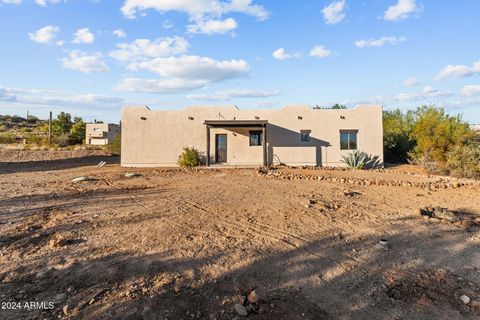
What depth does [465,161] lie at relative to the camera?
47.1ft

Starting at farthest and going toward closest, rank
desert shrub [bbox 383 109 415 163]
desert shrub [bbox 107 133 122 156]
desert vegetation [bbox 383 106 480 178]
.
A: 1. desert shrub [bbox 107 133 122 156]
2. desert shrub [bbox 383 109 415 163]
3. desert vegetation [bbox 383 106 480 178]

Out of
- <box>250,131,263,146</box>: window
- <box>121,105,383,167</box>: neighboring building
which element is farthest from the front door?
<box>250,131,263,146</box>: window

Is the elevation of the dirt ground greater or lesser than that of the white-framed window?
lesser

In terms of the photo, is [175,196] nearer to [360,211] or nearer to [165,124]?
[360,211]

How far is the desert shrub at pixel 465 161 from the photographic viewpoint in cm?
1397

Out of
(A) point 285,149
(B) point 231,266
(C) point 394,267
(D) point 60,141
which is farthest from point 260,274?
(D) point 60,141

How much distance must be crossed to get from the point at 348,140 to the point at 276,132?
15.2ft

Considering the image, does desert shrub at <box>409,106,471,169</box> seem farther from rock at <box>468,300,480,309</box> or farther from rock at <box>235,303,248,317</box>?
rock at <box>235,303,248,317</box>

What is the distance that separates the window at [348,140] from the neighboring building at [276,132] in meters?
0.10

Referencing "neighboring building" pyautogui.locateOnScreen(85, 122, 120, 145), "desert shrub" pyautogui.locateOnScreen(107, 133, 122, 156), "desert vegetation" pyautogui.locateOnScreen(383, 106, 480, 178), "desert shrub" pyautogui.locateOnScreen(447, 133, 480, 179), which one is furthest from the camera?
"neighboring building" pyautogui.locateOnScreen(85, 122, 120, 145)

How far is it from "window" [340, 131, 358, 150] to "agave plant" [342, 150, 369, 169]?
0.51 meters

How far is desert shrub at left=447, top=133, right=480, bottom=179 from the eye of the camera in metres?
14.0

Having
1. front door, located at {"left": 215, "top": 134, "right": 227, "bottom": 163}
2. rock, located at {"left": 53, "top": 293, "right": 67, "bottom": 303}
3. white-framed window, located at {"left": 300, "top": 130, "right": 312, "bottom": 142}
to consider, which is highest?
white-framed window, located at {"left": 300, "top": 130, "right": 312, "bottom": 142}

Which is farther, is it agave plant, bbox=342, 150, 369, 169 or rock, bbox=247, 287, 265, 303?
agave plant, bbox=342, 150, 369, 169
